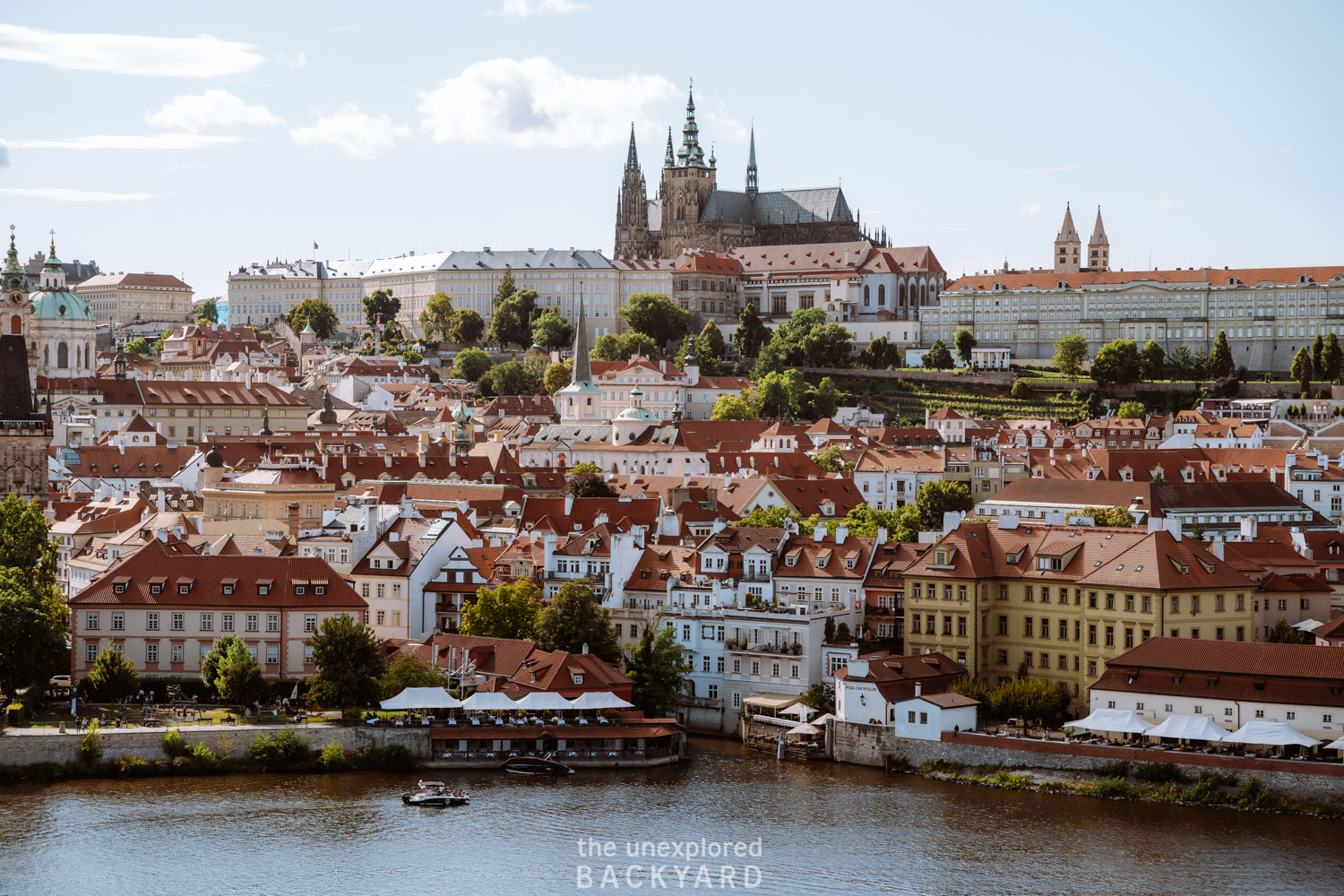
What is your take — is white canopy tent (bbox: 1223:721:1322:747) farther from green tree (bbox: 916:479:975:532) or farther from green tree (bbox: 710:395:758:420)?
green tree (bbox: 710:395:758:420)

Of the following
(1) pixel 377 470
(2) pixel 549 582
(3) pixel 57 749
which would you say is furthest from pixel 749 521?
(3) pixel 57 749

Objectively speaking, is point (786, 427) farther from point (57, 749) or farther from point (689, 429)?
point (57, 749)

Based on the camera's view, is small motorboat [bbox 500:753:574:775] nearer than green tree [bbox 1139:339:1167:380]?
Yes

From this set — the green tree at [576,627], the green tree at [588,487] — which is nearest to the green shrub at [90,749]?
the green tree at [576,627]

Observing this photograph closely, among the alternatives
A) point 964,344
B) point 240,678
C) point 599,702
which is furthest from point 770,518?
point 964,344

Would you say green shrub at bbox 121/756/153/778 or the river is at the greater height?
green shrub at bbox 121/756/153/778

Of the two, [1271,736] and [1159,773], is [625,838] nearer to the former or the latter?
[1159,773]

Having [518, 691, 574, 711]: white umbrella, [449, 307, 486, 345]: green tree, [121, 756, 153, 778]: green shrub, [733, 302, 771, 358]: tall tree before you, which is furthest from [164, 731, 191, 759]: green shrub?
[449, 307, 486, 345]: green tree

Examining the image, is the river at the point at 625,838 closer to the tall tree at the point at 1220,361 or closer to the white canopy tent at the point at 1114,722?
the white canopy tent at the point at 1114,722

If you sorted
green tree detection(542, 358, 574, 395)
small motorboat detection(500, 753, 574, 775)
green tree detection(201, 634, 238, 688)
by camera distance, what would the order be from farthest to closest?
1. green tree detection(542, 358, 574, 395)
2. green tree detection(201, 634, 238, 688)
3. small motorboat detection(500, 753, 574, 775)
